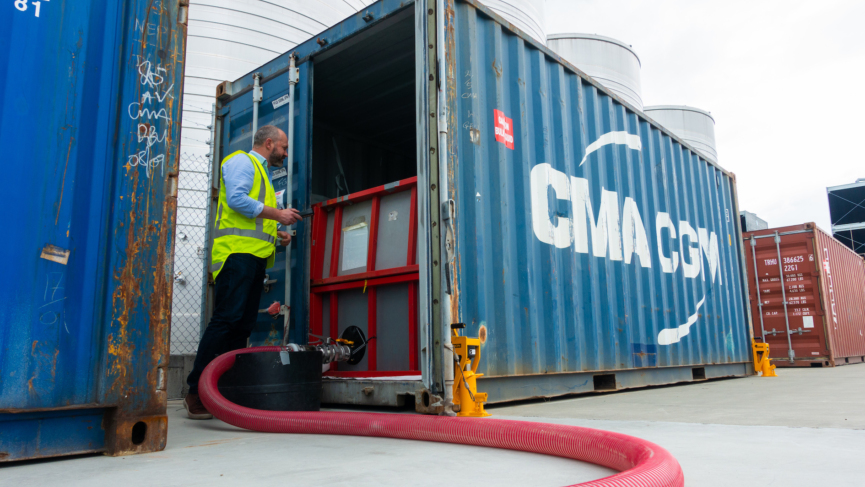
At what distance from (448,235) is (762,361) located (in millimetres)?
7262

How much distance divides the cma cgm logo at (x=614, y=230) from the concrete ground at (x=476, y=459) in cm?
184

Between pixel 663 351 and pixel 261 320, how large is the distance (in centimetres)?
431

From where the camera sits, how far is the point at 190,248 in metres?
7.57

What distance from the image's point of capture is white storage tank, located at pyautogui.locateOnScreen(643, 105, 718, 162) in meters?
19.1

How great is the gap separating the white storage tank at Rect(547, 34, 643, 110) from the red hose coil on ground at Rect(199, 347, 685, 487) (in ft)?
45.1

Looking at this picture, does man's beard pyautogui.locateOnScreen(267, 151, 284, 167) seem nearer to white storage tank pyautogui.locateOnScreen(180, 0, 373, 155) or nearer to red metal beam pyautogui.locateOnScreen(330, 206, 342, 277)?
red metal beam pyautogui.locateOnScreen(330, 206, 342, 277)

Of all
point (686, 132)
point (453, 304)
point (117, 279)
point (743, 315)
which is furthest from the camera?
point (686, 132)

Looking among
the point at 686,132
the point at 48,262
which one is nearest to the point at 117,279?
the point at 48,262

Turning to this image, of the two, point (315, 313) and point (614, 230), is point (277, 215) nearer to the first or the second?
point (315, 313)

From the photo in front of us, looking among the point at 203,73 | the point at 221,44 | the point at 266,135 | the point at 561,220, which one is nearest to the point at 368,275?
the point at 266,135

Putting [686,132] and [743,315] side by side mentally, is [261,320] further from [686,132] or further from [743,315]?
[686,132]

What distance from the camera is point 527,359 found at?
4574 mm

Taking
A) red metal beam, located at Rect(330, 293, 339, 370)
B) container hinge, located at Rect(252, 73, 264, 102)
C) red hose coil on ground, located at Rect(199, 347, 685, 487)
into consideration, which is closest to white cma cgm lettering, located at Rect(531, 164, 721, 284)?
red metal beam, located at Rect(330, 293, 339, 370)

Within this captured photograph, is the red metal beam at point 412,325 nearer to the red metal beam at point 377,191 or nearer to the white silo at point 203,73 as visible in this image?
the red metal beam at point 377,191
